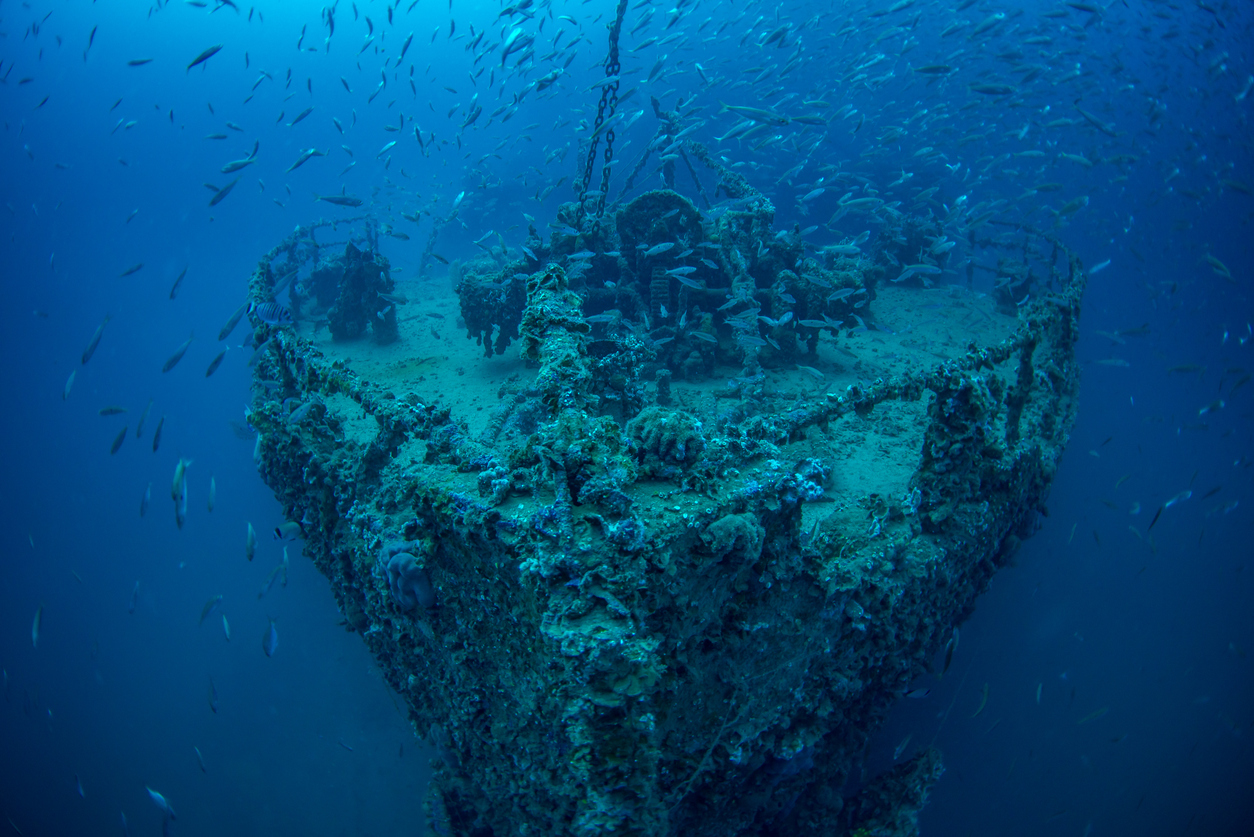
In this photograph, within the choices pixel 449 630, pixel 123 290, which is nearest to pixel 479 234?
pixel 449 630

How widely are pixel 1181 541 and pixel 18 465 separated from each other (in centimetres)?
5140

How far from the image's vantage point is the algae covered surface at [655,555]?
1965 mm

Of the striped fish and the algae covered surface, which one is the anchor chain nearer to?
the algae covered surface

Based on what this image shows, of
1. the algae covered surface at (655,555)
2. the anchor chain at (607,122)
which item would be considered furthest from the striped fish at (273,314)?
the anchor chain at (607,122)

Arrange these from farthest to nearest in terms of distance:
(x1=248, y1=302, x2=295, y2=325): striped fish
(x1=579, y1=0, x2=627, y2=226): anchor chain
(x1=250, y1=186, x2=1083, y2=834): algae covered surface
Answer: (x1=579, y1=0, x2=627, y2=226): anchor chain
(x1=248, y1=302, x2=295, y2=325): striped fish
(x1=250, y1=186, x2=1083, y2=834): algae covered surface

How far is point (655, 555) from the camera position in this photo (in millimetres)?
1989

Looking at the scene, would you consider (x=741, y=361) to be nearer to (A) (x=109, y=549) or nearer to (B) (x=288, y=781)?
(B) (x=288, y=781)

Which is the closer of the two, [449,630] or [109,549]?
[449,630]

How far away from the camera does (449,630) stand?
107 inches

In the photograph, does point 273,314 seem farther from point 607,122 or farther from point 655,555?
point 655,555

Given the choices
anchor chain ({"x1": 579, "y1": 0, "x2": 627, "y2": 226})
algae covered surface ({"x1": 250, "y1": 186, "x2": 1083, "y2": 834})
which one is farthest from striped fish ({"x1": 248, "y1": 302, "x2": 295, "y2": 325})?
anchor chain ({"x1": 579, "y1": 0, "x2": 627, "y2": 226})

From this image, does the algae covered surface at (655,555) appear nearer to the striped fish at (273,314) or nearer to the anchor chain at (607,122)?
the striped fish at (273,314)

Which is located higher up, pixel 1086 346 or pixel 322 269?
pixel 322 269

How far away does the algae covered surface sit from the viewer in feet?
6.45
